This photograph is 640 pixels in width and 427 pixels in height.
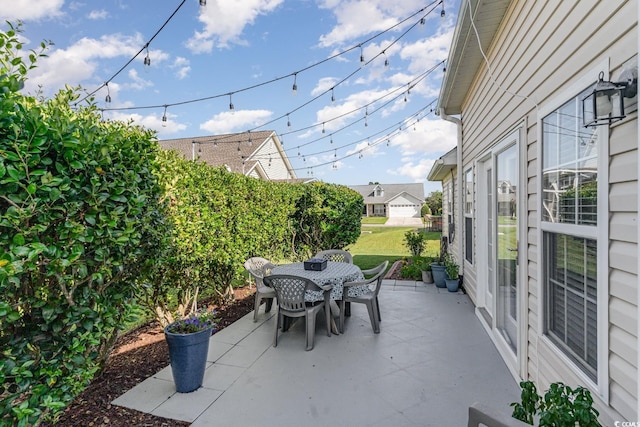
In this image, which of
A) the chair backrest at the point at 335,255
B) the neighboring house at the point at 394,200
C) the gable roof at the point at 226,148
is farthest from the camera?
the neighboring house at the point at 394,200

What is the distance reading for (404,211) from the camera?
43.6 metres

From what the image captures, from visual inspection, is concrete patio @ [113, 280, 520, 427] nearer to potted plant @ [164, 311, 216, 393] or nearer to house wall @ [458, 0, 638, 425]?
potted plant @ [164, 311, 216, 393]

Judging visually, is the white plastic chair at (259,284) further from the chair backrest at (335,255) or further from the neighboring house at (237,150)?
the neighboring house at (237,150)

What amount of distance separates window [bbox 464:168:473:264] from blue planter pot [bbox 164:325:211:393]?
460cm

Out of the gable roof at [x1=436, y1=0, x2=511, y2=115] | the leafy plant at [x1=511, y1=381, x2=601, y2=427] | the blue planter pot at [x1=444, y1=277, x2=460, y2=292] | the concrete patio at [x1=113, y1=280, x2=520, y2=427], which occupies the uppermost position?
the gable roof at [x1=436, y1=0, x2=511, y2=115]

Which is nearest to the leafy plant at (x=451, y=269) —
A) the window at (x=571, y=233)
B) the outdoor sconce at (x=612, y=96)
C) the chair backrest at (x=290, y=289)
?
the chair backrest at (x=290, y=289)

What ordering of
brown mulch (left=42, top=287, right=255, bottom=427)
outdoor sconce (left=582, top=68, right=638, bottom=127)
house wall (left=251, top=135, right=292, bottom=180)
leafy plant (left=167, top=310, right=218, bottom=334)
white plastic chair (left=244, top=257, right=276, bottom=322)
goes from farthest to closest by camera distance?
house wall (left=251, top=135, right=292, bottom=180) < white plastic chair (left=244, top=257, right=276, bottom=322) < leafy plant (left=167, top=310, right=218, bottom=334) < brown mulch (left=42, top=287, right=255, bottom=427) < outdoor sconce (left=582, top=68, right=638, bottom=127)

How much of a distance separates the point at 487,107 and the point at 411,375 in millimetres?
3368

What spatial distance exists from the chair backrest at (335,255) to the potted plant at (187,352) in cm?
338

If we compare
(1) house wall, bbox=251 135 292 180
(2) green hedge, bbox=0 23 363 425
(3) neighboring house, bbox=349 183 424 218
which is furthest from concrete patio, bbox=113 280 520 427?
(3) neighboring house, bbox=349 183 424 218

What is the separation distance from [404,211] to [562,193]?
139ft

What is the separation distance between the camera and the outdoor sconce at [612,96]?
56.0 inches

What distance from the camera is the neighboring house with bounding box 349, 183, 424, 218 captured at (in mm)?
43625

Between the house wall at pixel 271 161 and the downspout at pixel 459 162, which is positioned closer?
the downspout at pixel 459 162
